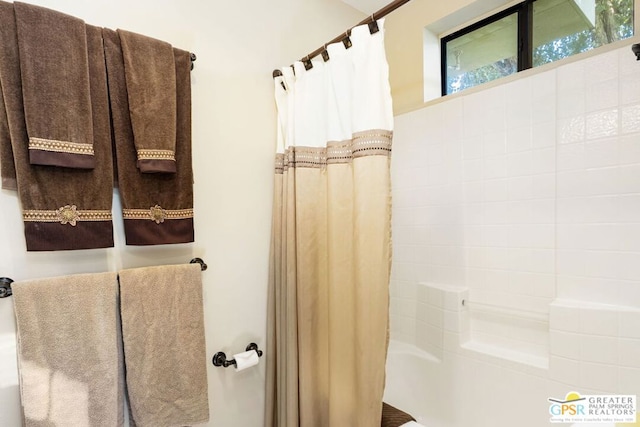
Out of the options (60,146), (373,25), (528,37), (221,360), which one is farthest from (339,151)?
(528,37)

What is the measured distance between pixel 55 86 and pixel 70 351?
819 mm

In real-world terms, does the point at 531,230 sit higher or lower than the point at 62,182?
lower

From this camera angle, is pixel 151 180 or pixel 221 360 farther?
pixel 221 360

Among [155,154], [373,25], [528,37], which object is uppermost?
[528,37]

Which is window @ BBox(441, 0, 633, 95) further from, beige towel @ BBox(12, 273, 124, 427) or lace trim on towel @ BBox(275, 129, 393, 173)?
beige towel @ BBox(12, 273, 124, 427)

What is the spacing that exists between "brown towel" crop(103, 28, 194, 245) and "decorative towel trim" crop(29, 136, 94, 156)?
11 cm

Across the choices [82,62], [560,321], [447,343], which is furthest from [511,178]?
[82,62]

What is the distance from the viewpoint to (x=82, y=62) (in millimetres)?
1007

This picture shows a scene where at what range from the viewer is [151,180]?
3.79 ft

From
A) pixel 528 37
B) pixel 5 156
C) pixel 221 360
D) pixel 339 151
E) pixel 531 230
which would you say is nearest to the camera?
pixel 5 156

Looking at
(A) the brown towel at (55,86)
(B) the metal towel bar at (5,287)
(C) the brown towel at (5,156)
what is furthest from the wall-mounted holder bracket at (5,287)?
(A) the brown towel at (55,86)

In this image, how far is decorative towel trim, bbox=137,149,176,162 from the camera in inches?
43.2

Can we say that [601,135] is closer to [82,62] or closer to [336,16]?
[336,16]

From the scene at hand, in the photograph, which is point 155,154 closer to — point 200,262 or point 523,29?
point 200,262
